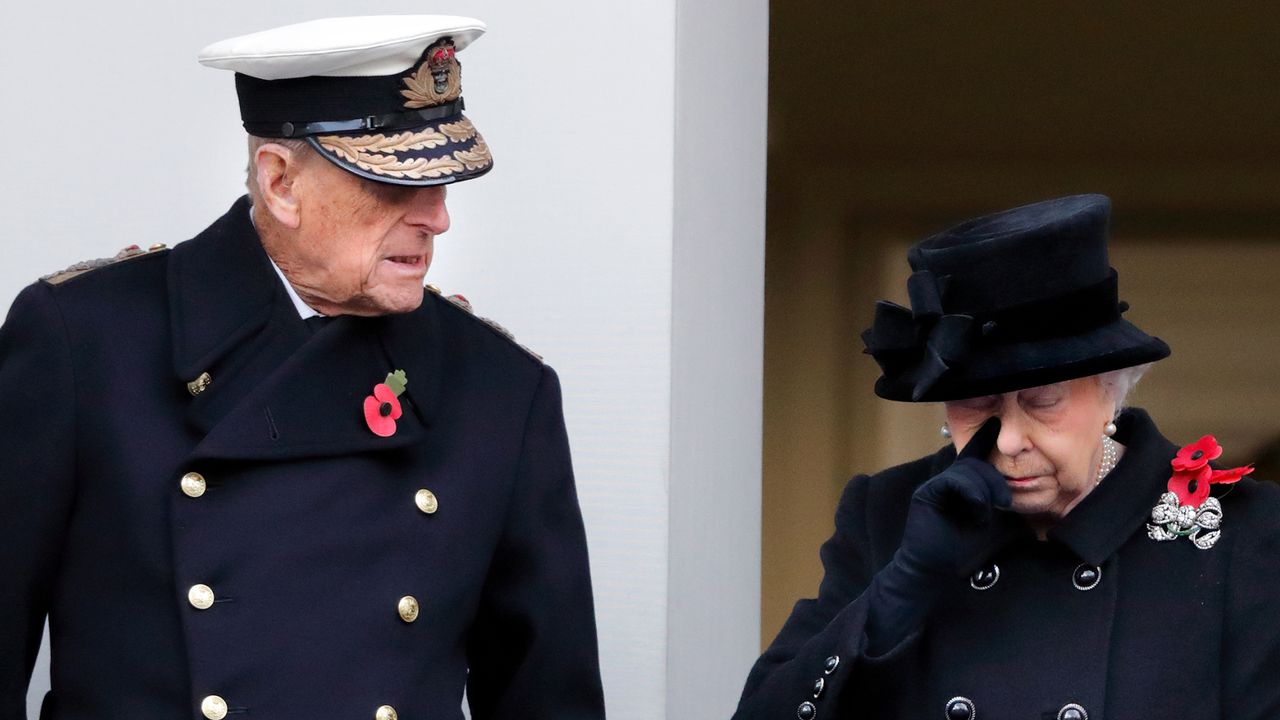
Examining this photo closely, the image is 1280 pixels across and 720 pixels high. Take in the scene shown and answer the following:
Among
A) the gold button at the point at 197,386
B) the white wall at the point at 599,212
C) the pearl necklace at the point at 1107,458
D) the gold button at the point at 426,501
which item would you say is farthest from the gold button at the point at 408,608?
the pearl necklace at the point at 1107,458

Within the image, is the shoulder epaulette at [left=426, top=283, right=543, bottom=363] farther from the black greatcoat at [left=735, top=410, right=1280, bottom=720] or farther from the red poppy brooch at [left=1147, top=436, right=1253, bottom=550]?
the red poppy brooch at [left=1147, top=436, right=1253, bottom=550]

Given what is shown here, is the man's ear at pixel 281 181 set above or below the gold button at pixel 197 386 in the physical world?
above

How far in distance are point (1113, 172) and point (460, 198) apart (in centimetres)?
373

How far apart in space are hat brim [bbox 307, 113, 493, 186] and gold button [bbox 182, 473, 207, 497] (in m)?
0.45

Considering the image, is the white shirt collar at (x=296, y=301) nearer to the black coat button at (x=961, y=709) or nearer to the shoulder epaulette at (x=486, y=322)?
the shoulder epaulette at (x=486, y=322)

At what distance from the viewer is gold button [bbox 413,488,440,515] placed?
2.67 m

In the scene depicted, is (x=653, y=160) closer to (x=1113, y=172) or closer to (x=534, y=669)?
(x=534, y=669)

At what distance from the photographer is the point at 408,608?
2609 mm

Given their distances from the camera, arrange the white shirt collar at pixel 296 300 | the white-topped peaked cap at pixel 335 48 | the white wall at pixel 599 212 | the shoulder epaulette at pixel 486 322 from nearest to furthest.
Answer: the white-topped peaked cap at pixel 335 48
the white shirt collar at pixel 296 300
the shoulder epaulette at pixel 486 322
the white wall at pixel 599 212

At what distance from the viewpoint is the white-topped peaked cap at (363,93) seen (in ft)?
8.46

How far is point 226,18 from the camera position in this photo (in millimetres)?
3588

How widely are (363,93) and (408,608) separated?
2.30 ft

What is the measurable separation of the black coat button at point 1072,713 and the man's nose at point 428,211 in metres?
1.03

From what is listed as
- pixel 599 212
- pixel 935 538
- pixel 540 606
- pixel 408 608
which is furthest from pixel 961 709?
pixel 599 212
